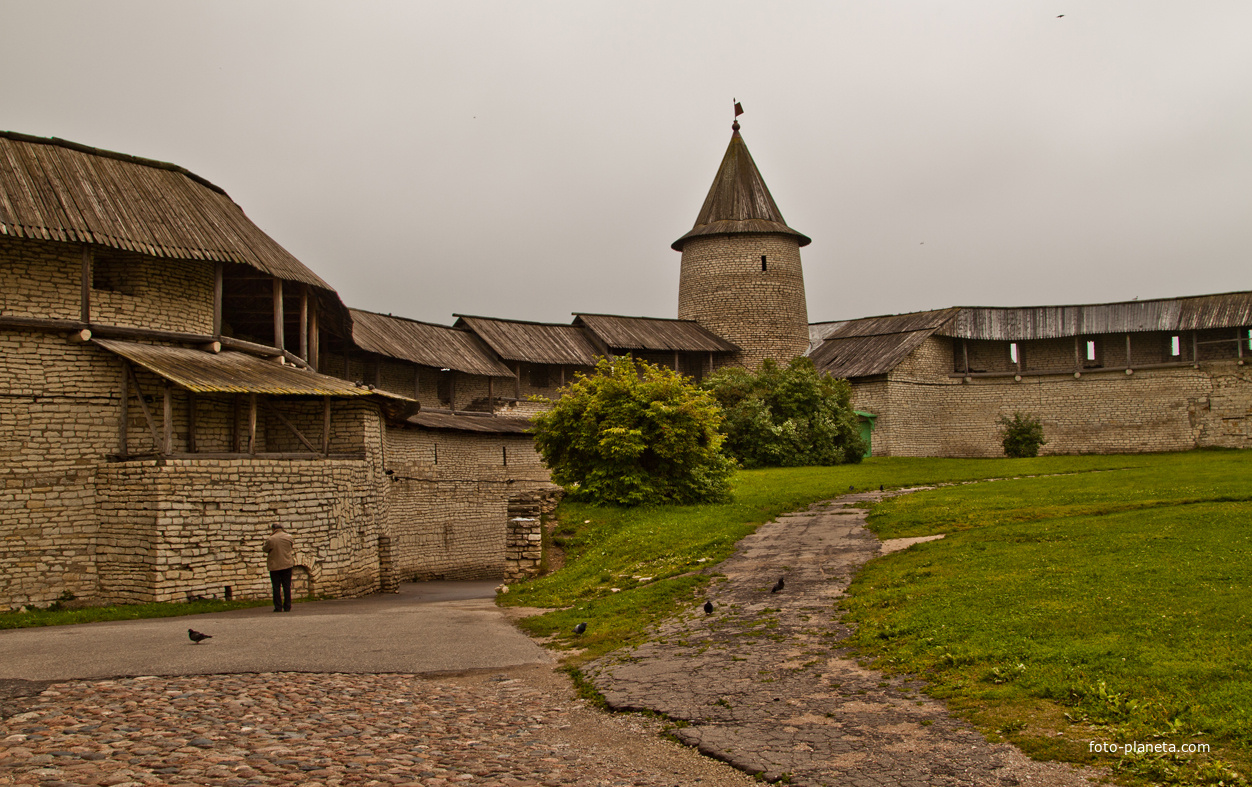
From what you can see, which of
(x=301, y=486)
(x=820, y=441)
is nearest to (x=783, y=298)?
(x=820, y=441)

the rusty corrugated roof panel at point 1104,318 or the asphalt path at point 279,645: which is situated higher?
the rusty corrugated roof panel at point 1104,318

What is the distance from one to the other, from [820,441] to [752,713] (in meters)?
27.6

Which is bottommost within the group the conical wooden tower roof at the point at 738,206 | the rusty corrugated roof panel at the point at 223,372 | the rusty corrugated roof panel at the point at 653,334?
the rusty corrugated roof panel at the point at 223,372

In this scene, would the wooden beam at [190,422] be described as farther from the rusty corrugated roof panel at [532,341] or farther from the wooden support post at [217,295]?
the rusty corrugated roof panel at [532,341]

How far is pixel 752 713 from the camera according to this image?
6.81 metres

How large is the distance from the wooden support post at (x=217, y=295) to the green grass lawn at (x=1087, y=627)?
12.7 meters

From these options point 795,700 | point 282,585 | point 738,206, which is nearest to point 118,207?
point 282,585

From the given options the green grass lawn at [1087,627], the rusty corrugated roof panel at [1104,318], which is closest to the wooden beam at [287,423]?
the green grass lawn at [1087,627]

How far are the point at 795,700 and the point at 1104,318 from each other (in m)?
38.2

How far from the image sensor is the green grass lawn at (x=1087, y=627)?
5.58 meters

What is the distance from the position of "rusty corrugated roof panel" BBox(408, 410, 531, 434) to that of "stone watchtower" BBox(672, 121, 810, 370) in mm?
13236

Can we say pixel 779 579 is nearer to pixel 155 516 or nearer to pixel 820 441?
pixel 155 516

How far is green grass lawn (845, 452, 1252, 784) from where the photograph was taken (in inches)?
220

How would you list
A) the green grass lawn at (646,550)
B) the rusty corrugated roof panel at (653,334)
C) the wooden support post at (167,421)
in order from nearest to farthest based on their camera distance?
1. the green grass lawn at (646,550)
2. the wooden support post at (167,421)
3. the rusty corrugated roof panel at (653,334)
